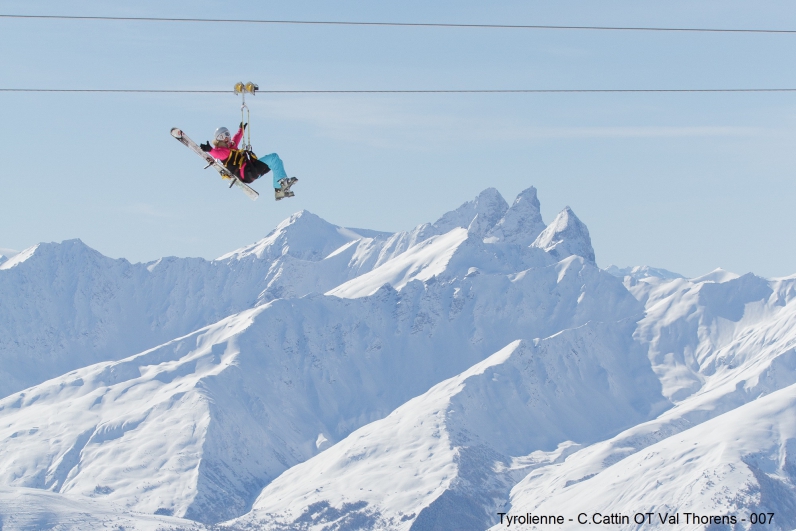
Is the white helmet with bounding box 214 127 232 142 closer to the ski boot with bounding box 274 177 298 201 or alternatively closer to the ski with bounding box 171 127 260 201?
the ski with bounding box 171 127 260 201

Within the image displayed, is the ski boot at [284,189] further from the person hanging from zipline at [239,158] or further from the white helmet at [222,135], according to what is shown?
the white helmet at [222,135]

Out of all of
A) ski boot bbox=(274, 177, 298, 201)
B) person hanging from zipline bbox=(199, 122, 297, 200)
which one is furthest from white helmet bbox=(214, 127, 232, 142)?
ski boot bbox=(274, 177, 298, 201)

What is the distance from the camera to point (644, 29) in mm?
49281

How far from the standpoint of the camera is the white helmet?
5150 cm

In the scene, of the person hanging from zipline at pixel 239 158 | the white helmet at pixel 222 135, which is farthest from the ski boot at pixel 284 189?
the white helmet at pixel 222 135

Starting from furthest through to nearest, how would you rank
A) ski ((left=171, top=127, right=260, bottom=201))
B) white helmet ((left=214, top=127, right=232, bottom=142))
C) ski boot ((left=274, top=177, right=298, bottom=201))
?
ski boot ((left=274, top=177, right=298, bottom=201)) < white helmet ((left=214, top=127, right=232, bottom=142)) < ski ((left=171, top=127, right=260, bottom=201))

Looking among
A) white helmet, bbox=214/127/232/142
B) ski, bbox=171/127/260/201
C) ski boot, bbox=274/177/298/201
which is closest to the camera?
ski, bbox=171/127/260/201

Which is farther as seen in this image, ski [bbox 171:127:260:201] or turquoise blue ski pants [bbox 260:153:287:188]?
turquoise blue ski pants [bbox 260:153:287:188]

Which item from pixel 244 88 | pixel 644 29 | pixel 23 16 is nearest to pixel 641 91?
pixel 644 29

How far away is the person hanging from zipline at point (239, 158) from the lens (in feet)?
168

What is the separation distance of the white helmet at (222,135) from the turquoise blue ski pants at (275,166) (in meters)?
1.67

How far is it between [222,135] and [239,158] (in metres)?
1.18

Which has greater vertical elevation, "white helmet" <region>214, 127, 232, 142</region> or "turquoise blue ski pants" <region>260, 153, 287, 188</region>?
"white helmet" <region>214, 127, 232, 142</region>

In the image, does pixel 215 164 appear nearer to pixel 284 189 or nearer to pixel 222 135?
pixel 222 135
